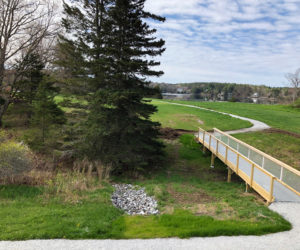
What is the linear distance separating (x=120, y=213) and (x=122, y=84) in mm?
8210

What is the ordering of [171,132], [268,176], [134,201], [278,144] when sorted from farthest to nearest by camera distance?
[171,132]
[278,144]
[134,201]
[268,176]

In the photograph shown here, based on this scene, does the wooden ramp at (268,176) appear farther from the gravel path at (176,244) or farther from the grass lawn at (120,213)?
the gravel path at (176,244)

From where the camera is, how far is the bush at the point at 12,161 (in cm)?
1015

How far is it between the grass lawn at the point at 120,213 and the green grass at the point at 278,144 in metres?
6.66

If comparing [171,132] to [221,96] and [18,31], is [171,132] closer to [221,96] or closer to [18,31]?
[18,31]

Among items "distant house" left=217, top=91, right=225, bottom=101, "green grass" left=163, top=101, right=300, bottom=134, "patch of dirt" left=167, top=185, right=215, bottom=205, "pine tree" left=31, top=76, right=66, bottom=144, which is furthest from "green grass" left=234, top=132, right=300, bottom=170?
"distant house" left=217, top=91, right=225, bottom=101

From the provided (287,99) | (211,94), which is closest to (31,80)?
(287,99)

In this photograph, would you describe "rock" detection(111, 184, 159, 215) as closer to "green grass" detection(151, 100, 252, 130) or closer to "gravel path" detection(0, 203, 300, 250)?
"gravel path" detection(0, 203, 300, 250)

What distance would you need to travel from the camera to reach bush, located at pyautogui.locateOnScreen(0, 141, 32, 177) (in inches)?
400

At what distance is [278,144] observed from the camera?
18953mm

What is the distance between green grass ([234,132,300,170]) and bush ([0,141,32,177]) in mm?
15245

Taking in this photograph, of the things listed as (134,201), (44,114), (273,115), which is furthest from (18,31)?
(273,115)

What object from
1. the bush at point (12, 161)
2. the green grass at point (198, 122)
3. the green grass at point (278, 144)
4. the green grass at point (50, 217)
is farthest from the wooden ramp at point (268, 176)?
the green grass at point (198, 122)

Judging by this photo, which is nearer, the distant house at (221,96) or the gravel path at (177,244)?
the gravel path at (177,244)
